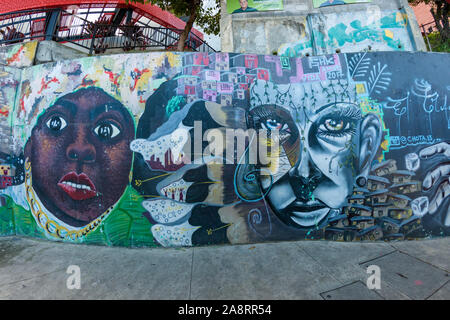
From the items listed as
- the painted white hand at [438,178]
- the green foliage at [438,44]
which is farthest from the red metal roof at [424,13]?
the painted white hand at [438,178]

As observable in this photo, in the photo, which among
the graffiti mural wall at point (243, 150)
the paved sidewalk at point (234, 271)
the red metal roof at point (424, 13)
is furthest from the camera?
the red metal roof at point (424, 13)

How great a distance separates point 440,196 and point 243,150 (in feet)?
14.7

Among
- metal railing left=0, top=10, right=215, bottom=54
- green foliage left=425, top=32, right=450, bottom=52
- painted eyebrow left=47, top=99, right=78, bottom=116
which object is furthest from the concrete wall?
painted eyebrow left=47, top=99, right=78, bottom=116

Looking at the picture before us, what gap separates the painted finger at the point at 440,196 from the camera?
4316 millimetres

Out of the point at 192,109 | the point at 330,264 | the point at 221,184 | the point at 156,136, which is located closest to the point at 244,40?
the point at 192,109

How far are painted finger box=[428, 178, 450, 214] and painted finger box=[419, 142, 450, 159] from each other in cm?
65

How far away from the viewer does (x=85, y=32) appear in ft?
29.2

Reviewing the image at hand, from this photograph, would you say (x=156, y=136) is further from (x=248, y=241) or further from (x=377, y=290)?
(x=377, y=290)

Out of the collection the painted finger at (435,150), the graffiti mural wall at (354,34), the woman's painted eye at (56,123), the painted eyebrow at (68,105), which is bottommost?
the painted finger at (435,150)

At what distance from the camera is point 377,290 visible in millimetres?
2691

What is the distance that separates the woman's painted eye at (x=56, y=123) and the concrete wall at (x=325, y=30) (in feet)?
15.5

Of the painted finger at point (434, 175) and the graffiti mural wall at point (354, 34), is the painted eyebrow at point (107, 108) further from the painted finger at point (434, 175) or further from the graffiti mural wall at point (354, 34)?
the painted finger at point (434, 175)

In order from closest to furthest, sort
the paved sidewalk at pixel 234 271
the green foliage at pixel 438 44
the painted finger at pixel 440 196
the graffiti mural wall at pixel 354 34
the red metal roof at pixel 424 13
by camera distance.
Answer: the paved sidewalk at pixel 234 271 < the painted finger at pixel 440 196 < the graffiti mural wall at pixel 354 34 < the green foliage at pixel 438 44 < the red metal roof at pixel 424 13

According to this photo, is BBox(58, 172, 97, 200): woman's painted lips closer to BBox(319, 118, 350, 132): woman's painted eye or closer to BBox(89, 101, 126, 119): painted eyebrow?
BBox(89, 101, 126, 119): painted eyebrow
